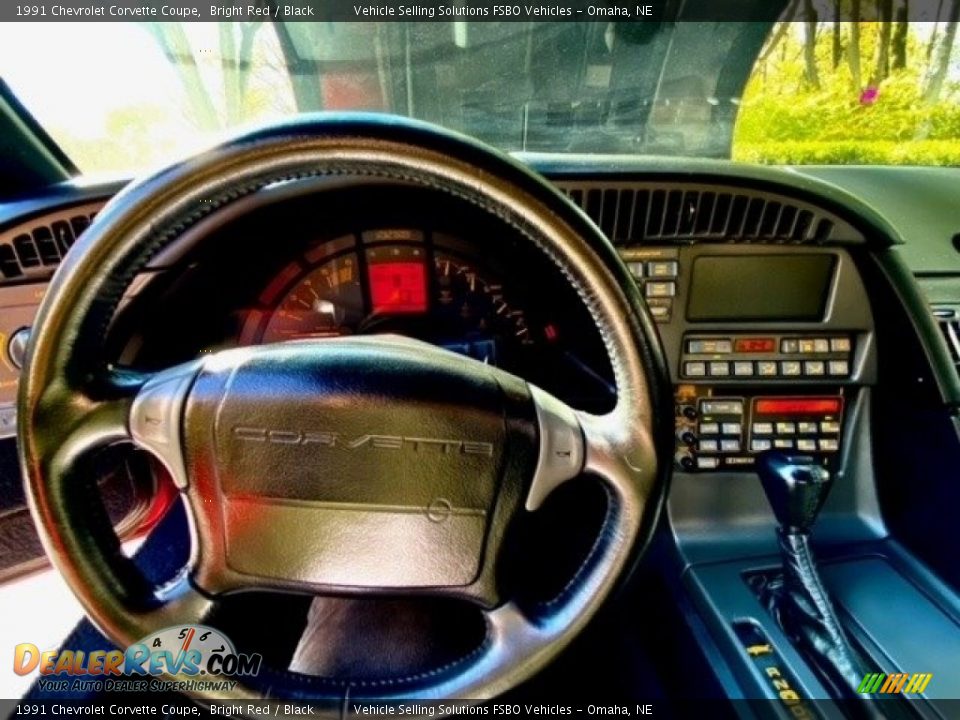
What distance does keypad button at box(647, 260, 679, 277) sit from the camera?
1.29m

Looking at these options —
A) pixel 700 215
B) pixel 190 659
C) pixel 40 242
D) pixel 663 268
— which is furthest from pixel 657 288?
pixel 40 242

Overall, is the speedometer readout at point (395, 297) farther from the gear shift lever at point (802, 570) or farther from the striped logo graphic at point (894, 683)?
the striped logo graphic at point (894, 683)

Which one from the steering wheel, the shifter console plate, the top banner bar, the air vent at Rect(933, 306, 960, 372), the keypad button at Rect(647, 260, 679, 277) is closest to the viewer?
the steering wheel

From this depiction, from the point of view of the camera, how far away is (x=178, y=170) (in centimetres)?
73

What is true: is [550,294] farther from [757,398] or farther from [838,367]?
[838,367]

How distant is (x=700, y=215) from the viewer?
4.14 feet

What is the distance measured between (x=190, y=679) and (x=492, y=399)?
0.51 m

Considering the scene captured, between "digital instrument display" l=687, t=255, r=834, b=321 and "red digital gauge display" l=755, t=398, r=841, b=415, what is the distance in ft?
0.54

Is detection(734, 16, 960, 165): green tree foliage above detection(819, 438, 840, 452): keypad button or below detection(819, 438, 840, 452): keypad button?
above

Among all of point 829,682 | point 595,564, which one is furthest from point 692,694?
point 595,564

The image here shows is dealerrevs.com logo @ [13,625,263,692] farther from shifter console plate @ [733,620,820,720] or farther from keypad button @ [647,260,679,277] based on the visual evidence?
keypad button @ [647,260,679,277]

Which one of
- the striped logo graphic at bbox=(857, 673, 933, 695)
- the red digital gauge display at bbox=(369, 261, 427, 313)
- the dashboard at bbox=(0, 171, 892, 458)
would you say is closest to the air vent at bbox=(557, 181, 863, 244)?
the dashboard at bbox=(0, 171, 892, 458)

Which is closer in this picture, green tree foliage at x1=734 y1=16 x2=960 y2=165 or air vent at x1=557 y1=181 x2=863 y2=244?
air vent at x1=557 y1=181 x2=863 y2=244

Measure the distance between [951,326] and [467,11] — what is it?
132 centimetres
